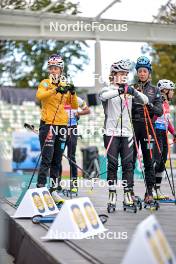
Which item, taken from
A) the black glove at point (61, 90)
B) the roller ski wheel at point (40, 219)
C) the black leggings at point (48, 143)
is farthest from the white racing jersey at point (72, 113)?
the roller ski wheel at point (40, 219)

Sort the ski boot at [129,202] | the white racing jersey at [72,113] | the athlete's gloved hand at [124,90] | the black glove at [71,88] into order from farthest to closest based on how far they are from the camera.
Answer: the white racing jersey at [72,113]
the black glove at [71,88]
the ski boot at [129,202]
the athlete's gloved hand at [124,90]

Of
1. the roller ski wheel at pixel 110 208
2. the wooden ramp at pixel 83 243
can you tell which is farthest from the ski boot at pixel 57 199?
the roller ski wheel at pixel 110 208

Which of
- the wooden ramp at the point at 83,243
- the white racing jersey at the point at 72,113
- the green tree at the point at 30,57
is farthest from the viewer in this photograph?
the green tree at the point at 30,57

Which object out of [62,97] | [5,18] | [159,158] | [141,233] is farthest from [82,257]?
[5,18]

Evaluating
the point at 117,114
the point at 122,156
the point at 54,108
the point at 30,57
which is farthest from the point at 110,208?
the point at 30,57

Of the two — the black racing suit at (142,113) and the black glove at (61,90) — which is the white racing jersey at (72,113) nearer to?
the black glove at (61,90)

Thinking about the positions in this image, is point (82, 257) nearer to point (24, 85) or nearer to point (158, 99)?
point (158, 99)

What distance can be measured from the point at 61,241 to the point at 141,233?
237 centimetres

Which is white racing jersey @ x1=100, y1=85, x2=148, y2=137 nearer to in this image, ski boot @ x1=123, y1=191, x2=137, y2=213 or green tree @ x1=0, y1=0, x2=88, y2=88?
ski boot @ x1=123, y1=191, x2=137, y2=213

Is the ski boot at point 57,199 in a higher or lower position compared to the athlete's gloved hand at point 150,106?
lower

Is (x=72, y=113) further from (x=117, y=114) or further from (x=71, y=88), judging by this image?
(x=117, y=114)

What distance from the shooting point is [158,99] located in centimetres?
912

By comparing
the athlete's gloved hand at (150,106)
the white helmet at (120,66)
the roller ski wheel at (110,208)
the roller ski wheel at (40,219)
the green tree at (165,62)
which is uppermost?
the green tree at (165,62)

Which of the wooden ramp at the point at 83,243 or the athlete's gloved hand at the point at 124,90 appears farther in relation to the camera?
the athlete's gloved hand at the point at 124,90
